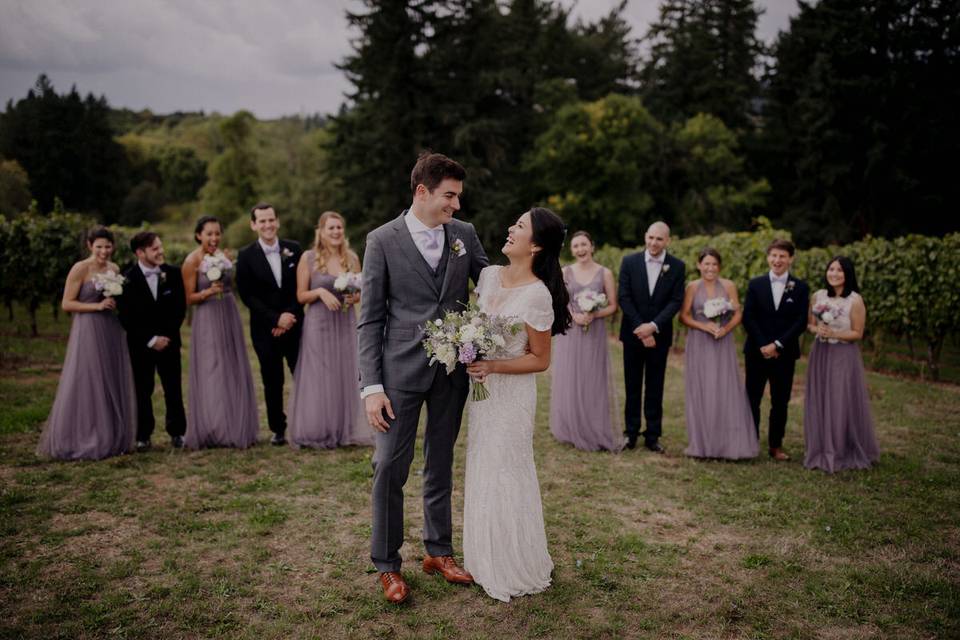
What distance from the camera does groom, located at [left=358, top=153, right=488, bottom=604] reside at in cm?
387

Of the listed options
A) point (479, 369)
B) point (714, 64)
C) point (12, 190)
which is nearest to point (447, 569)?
point (479, 369)

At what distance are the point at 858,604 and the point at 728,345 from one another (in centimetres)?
352

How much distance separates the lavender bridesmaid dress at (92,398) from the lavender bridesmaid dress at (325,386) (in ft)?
6.00

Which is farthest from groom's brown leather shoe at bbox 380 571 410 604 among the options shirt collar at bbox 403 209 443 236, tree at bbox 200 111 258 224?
tree at bbox 200 111 258 224

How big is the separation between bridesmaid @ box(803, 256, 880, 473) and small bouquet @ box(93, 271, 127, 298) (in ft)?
25.3

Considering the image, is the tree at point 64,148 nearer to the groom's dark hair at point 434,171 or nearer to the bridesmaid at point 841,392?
the groom's dark hair at point 434,171

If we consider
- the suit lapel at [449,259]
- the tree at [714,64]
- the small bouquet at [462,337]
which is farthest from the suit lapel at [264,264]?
the tree at [714,64]

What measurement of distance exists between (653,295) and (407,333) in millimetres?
4268

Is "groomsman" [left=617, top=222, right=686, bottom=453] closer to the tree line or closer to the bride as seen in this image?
the bride

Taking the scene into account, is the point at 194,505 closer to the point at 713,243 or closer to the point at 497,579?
the point at 497,579

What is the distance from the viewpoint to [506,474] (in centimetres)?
404

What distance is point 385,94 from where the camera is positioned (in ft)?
113

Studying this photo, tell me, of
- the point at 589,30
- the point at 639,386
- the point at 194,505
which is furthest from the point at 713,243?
the point at 589,30

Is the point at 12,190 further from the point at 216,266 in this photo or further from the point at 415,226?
the point at 415,226
